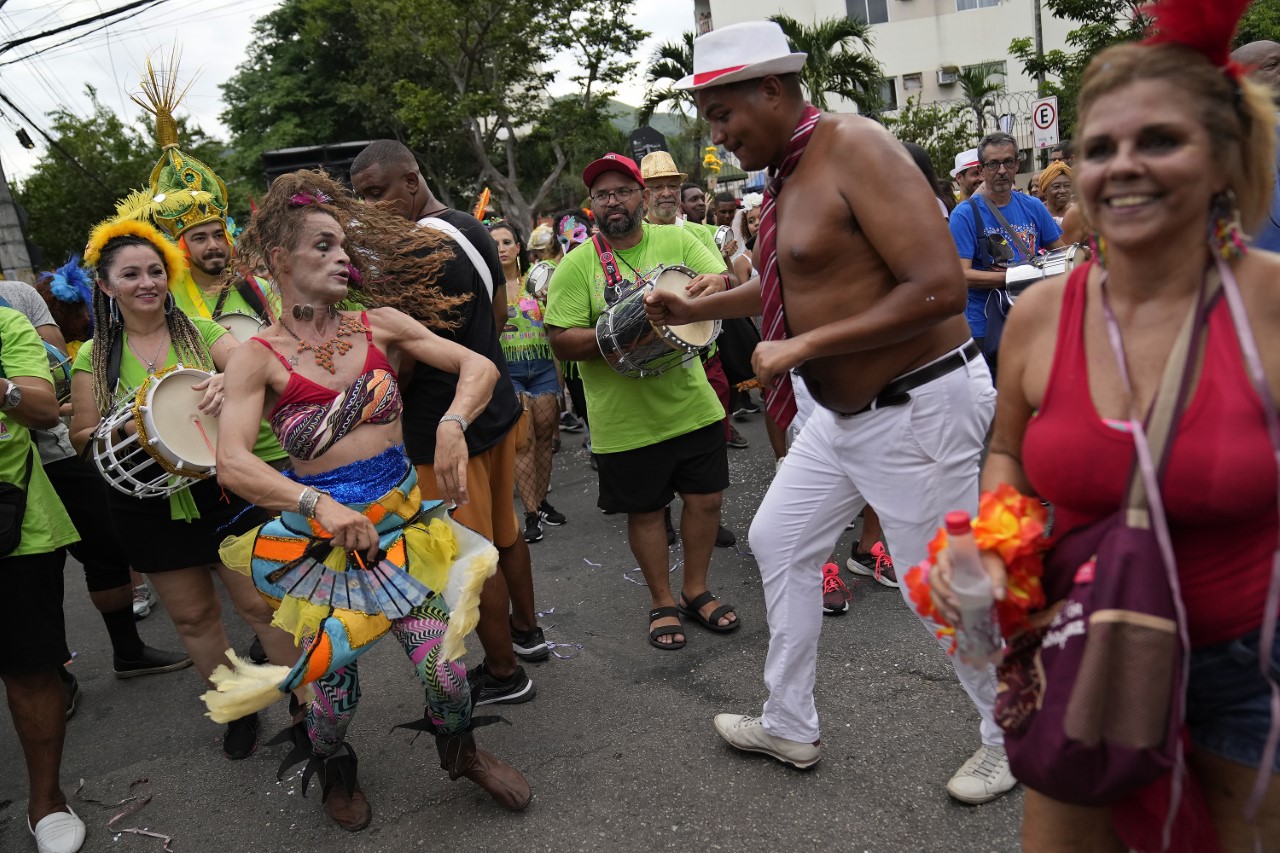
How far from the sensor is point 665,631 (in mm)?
4402

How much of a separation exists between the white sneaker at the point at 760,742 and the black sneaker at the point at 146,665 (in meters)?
3.18

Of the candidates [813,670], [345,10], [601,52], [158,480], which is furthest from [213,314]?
[345,10]

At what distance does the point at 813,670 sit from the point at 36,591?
2.80m

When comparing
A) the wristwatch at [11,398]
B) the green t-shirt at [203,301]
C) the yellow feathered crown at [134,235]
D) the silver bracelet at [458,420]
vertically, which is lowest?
the silver bracelet at [458,420]

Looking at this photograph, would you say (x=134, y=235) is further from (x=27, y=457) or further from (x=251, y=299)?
(x=27, y=457)

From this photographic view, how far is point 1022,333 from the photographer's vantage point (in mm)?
1911

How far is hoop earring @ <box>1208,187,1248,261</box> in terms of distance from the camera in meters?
1.62

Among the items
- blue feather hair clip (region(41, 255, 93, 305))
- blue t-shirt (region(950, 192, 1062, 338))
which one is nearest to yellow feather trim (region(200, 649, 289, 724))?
blue feather hair clip (region(41, 255, 93, 305))

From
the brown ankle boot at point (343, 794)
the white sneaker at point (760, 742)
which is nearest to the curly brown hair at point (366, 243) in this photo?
the brown ankle boot at point (343, 794)

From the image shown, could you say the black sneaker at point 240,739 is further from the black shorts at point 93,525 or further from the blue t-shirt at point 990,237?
the blue t-shirt at point 990,237

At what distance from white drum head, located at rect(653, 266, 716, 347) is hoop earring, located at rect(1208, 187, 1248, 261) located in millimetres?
2676

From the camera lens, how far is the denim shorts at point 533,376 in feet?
23.6

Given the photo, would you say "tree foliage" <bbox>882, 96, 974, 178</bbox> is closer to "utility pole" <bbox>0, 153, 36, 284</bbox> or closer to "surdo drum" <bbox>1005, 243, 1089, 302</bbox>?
"utility pole" <bbox>0, 153, 36, 284</bbox>

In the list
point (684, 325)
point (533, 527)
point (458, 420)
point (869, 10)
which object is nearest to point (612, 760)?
point (458, 420)
